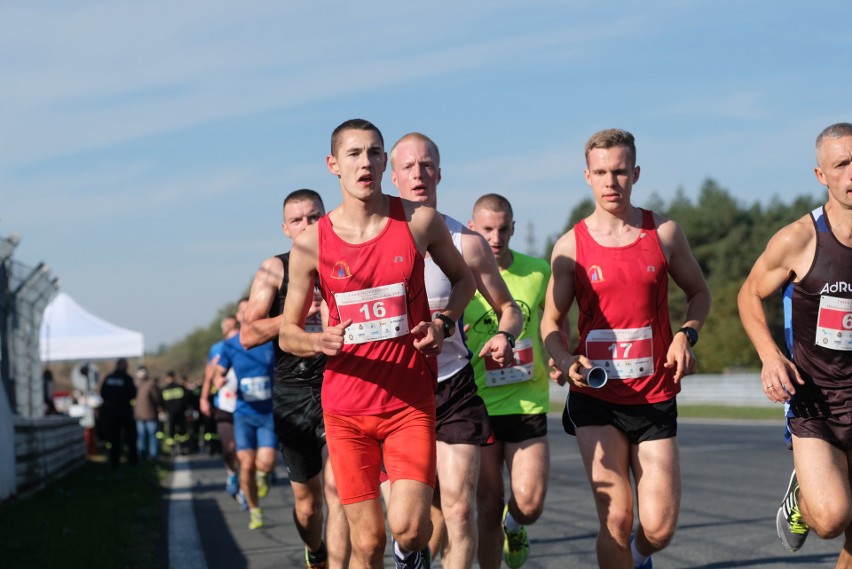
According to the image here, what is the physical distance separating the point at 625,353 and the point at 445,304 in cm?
109

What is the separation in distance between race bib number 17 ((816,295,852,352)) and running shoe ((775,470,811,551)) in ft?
3.23

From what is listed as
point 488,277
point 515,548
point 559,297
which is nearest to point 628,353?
point 559,297

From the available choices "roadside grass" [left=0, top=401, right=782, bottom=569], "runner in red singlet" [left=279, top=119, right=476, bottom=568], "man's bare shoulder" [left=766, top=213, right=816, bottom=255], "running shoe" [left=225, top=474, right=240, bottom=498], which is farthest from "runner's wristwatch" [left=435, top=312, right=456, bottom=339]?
"running shoe" [left=225, top=474, right=240, bottom=498]

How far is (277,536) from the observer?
37.6 feet

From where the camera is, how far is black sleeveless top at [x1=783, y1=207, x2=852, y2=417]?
19.9 feet

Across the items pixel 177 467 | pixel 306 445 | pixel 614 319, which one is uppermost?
pixel 614 319

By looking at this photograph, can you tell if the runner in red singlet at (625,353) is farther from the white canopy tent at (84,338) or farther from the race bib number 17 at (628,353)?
the white canopy tent at (84,338)

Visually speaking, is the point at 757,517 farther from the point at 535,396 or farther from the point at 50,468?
the point at 50,468

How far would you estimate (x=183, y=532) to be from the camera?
12211mm

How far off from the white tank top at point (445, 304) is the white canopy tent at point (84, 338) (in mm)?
25782

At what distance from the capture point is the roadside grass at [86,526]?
31.8 feet

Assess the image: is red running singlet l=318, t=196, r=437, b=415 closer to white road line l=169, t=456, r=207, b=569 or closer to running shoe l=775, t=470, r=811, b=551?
running shoe l=775, t=470, r=811, b=551

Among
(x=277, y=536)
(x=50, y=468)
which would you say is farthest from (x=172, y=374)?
(x=277, y=536)

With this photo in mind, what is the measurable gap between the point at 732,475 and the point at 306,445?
924 centimetres
